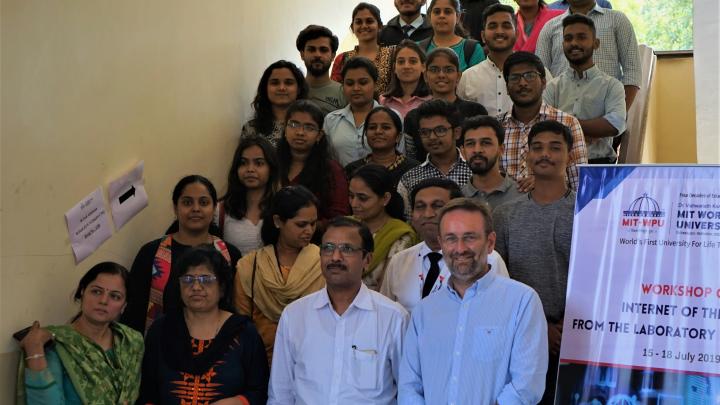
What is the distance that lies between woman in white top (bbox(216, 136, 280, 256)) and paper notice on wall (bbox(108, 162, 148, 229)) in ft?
1.29

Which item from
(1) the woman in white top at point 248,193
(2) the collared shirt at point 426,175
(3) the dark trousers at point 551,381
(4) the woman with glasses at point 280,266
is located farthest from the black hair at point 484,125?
(3) the dark trousers at point 551,381

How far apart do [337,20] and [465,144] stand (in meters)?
4.21

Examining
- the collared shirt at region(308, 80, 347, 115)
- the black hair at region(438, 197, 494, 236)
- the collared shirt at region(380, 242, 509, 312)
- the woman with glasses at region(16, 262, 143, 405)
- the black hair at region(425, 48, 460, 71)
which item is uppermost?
the black hair at region(425, 48, 460, 71)

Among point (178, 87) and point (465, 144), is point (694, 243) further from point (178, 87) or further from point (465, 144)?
point (178, 87)

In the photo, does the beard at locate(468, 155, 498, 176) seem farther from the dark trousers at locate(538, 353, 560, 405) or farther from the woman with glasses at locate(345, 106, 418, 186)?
the dark trousers at locate(538, 353, 560, 405)

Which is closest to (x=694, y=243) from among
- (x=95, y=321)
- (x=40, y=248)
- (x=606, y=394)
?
(x=606, y=394)

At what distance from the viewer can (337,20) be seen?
29.2 feet

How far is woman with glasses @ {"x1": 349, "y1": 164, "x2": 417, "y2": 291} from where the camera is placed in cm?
464

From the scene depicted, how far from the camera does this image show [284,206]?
454cm

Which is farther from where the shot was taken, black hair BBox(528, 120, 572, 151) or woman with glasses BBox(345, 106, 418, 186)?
woman with glasses BBox(345, 106, 418, 186)

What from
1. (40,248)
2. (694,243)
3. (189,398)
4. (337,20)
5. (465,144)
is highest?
(337,20)

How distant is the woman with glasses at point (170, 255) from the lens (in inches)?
178

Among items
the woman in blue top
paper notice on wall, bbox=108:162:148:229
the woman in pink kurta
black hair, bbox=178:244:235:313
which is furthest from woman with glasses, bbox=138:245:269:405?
the woman in pink kurta

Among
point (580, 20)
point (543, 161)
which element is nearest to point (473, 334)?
point (543, 161)
